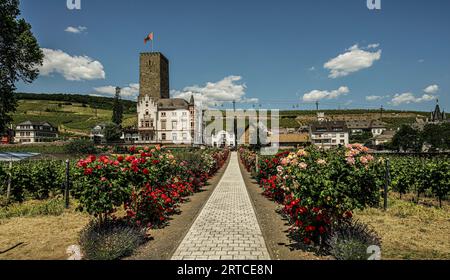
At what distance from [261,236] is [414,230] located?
14.5ft

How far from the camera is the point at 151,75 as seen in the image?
76.8m

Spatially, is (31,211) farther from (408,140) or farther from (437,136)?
(437,136)

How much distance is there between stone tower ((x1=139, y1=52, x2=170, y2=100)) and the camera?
76188 millimetres

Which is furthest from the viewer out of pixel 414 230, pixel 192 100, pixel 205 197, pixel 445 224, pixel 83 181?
pixel 192 100

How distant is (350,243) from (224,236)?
3.03 meters

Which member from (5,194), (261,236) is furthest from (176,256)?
(5,194)

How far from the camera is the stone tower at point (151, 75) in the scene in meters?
76.2

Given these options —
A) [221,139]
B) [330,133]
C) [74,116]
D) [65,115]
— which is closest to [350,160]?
[221,139]

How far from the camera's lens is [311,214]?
6180 mm

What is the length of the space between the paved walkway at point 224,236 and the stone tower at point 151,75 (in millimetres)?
69393

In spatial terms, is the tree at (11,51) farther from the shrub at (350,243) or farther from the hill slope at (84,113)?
the hill slope at (84,113)

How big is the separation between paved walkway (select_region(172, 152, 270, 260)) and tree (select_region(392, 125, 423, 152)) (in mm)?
71947

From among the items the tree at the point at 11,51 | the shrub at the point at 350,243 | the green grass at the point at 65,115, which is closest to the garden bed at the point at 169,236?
the shrub at the point at 350,243

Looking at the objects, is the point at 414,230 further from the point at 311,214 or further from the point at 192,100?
the point at 192,100
